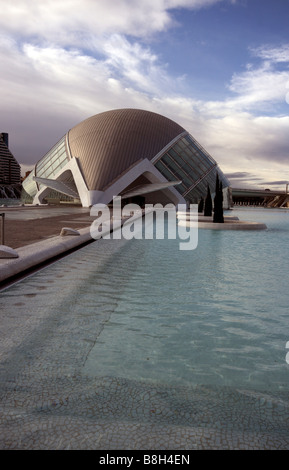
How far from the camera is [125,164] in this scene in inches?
1935

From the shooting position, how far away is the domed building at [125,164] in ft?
157

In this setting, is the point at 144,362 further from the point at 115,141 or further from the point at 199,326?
the point at 115,141

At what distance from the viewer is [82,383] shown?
10.9 feet

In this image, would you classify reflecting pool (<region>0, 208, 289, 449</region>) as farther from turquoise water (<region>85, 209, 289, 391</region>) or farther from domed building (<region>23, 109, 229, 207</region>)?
domed building (<region>23, 109, 229, 207</region>)

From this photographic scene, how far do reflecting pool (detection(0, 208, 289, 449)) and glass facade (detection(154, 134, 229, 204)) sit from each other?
4172cm

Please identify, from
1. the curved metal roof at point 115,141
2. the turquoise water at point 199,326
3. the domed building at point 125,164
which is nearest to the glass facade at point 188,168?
the domed building at point 125,164

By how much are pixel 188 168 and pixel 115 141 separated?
10.7m

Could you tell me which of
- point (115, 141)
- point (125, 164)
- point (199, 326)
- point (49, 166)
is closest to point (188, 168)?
point (125, 164)

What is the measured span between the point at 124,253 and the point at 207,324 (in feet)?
20.4

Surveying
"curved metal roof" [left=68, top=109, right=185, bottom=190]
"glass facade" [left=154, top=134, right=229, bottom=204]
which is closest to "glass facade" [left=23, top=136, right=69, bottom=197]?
"curved metal roof" [left=68, top=109, right=185, bottom=190]

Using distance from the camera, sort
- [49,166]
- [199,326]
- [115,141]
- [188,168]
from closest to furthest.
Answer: [199,326] < [188,168] < [115,141] < [49,166]

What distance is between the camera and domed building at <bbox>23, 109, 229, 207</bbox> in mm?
47812

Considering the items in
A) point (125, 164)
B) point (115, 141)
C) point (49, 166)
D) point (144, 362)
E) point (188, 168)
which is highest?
point (115, 141)

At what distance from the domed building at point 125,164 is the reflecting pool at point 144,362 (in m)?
40.2
